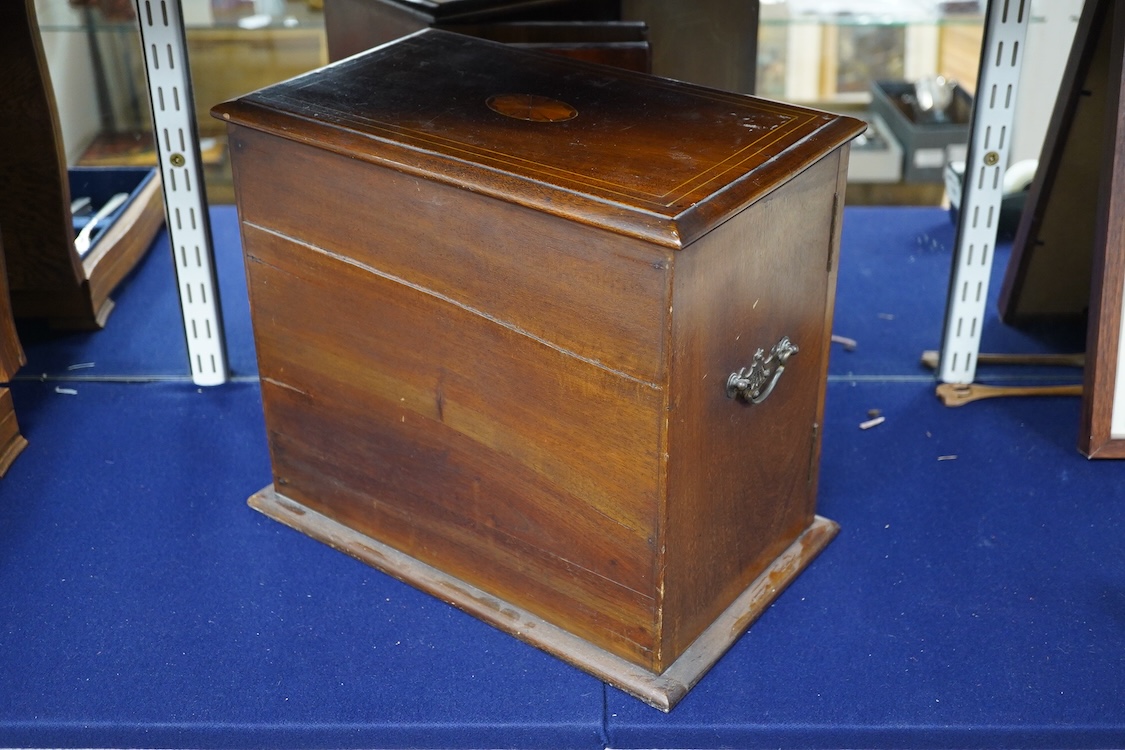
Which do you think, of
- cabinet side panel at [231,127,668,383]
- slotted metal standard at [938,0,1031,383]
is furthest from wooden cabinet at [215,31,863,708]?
slotted metal standard at [938,0,1031,383]

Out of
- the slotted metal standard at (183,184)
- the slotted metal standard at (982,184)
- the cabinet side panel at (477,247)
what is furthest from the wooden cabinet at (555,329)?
the slotted metal standard at (982,184)

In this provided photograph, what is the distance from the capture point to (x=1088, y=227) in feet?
5.04

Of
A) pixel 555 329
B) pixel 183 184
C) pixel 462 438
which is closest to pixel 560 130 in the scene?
pixel 555 329

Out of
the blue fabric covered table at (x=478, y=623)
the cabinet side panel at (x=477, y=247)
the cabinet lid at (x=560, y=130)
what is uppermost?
the cabinet lid at (x=560, y=130)

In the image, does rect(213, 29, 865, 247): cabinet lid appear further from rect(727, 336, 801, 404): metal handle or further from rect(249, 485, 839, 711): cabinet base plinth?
rect(249, 485, 839, 711): cabinet base plinth

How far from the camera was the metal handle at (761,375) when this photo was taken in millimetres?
1044

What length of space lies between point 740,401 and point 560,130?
0.94 feet

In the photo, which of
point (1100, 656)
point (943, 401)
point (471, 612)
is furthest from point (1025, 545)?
point (471, 612)

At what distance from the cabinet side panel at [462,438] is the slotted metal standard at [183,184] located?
0.96 feet

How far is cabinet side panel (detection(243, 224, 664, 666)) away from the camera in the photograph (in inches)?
40.3

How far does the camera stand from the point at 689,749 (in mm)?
1060

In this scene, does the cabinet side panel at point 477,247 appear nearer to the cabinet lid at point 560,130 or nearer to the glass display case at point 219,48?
the cabinet lid at point 560,130

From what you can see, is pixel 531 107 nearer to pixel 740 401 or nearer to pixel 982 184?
pixel 740 401

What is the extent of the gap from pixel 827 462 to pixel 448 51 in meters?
0.64
